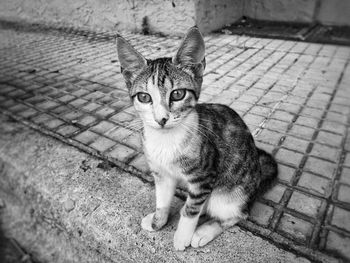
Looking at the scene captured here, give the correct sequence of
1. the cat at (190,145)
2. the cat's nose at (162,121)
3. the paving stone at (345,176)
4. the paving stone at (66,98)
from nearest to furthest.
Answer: the cat's nose at (162,121) → the cat at (190,145) → the paving stone at (345,176) → the paving stone at (66,98)

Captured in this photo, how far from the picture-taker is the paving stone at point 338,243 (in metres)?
1.98

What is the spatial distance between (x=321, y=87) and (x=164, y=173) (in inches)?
132

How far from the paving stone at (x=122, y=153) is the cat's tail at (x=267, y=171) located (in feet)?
4.41

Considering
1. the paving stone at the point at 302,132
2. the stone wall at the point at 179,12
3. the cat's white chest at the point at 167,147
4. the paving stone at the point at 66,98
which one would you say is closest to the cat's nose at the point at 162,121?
the cat's white chest at the point at 167,147

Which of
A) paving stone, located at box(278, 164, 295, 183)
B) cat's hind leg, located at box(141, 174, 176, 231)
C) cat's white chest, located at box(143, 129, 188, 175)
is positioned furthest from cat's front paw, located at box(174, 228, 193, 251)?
paving stone, located at box(278, 164, 295, 183)

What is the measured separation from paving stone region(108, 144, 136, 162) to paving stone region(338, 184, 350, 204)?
→ 2006 millimetres

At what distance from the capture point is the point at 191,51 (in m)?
1.83

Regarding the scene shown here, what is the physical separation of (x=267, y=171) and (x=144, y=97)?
1.32 m

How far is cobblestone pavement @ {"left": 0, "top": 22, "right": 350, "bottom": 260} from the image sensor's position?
228 centimetres

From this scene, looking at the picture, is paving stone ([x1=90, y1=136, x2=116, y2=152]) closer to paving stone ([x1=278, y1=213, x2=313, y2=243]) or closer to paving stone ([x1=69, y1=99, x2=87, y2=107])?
paving stone ([x1=69, y1=99, x2=87, y2=107])

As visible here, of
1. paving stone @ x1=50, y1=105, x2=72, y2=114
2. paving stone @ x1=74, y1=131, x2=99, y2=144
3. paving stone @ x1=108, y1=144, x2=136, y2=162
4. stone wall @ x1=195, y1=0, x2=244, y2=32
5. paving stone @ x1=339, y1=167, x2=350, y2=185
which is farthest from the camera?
stone wall @ x1=195, y1=0, x2=244, y2=32

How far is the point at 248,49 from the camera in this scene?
5.88 meters

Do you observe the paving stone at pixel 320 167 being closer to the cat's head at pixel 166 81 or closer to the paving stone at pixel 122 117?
the cat's head at pixel 166 81

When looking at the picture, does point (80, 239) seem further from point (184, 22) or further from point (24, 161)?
point (184, 22)
